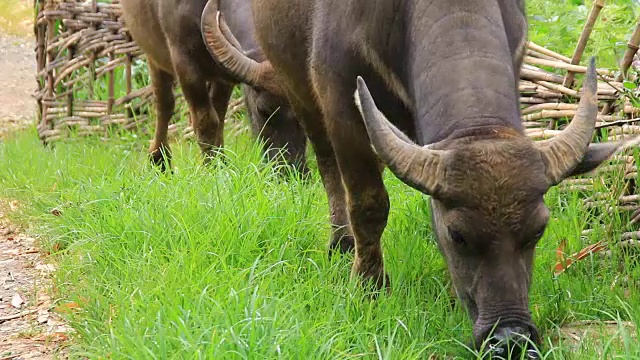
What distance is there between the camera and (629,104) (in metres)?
5.30

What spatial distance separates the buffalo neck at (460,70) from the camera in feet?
12.0

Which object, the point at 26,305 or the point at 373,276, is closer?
the point at 373,276

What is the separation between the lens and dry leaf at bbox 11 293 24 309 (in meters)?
4.87

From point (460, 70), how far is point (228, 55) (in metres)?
2.48

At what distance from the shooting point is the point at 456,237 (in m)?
3.62

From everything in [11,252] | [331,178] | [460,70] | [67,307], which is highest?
[460,70]

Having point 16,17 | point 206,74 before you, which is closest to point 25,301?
point 206,74

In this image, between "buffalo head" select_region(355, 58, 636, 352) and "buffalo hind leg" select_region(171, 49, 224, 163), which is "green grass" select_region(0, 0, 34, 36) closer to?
"buffalo hind leg" select_region(171, 49, 224, 163)

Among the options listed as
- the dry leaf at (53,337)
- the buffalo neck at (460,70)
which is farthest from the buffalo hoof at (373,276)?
the dry leaf at (53,337)

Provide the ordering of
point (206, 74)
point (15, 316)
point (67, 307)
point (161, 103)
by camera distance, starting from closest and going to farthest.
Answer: point (67, 307) < point (15, 316) < point (206, 74) < point (161, 103)

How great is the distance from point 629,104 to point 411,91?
1763 millimetres

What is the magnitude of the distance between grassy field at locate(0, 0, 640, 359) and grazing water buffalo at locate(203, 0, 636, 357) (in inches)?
12.5

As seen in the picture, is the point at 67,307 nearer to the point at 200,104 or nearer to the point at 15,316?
the point at 15,316

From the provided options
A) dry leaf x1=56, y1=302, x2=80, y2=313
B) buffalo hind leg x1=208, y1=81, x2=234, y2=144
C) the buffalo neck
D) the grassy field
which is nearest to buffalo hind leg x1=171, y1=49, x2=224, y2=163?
buffalo hind leg x1=208, y1=81, x2=234, y2=144
